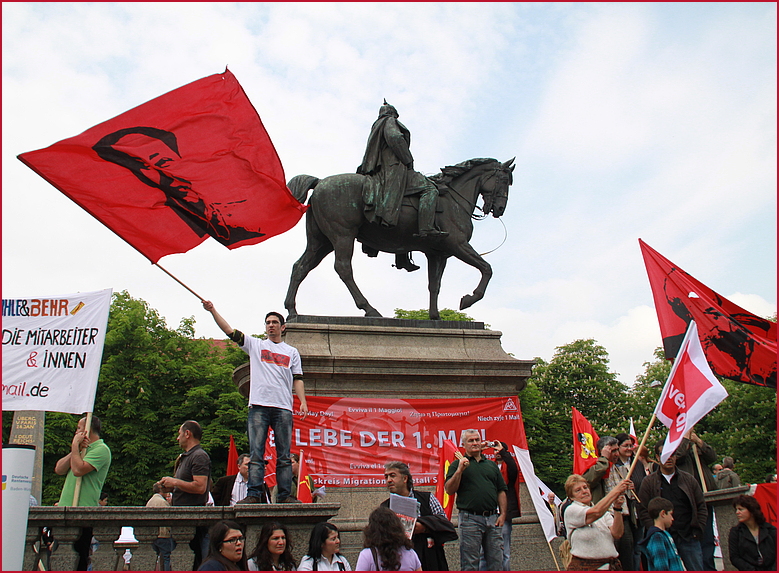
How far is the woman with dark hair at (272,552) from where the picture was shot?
6.62 meters

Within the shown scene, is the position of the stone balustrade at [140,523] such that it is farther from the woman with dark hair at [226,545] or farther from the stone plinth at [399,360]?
the stone plinth at [399,360]

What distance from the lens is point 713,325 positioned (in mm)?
9891

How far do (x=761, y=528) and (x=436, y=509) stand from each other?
3244 mm

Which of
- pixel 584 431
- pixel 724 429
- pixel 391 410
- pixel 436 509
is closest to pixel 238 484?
pixel 391 410

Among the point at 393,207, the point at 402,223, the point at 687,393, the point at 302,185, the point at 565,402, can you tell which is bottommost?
the point at 687,393

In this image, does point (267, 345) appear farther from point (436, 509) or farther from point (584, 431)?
point (584, 431)

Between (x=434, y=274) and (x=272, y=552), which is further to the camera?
(x=434, y=274)

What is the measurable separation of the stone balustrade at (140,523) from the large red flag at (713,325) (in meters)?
5.33

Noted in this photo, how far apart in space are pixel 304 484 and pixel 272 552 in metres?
3.92

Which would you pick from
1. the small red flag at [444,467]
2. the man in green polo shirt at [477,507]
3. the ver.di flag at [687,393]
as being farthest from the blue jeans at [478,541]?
the ver.di flag at [687,393]

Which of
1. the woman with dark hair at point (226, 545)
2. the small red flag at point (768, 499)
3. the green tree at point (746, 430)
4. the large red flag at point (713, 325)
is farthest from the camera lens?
the green tree at point (746, 430)

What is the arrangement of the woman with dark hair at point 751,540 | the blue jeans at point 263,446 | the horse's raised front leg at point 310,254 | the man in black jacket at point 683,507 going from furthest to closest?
the horse's raised front leg at point 310,254
the man in black jacket at point 683,507
the blue jeans at point 263,446
the woman with dark hair at point 751,540

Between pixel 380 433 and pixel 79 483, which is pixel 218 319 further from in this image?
pixel 380 433

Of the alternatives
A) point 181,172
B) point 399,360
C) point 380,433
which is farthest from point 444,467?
point 181,172
